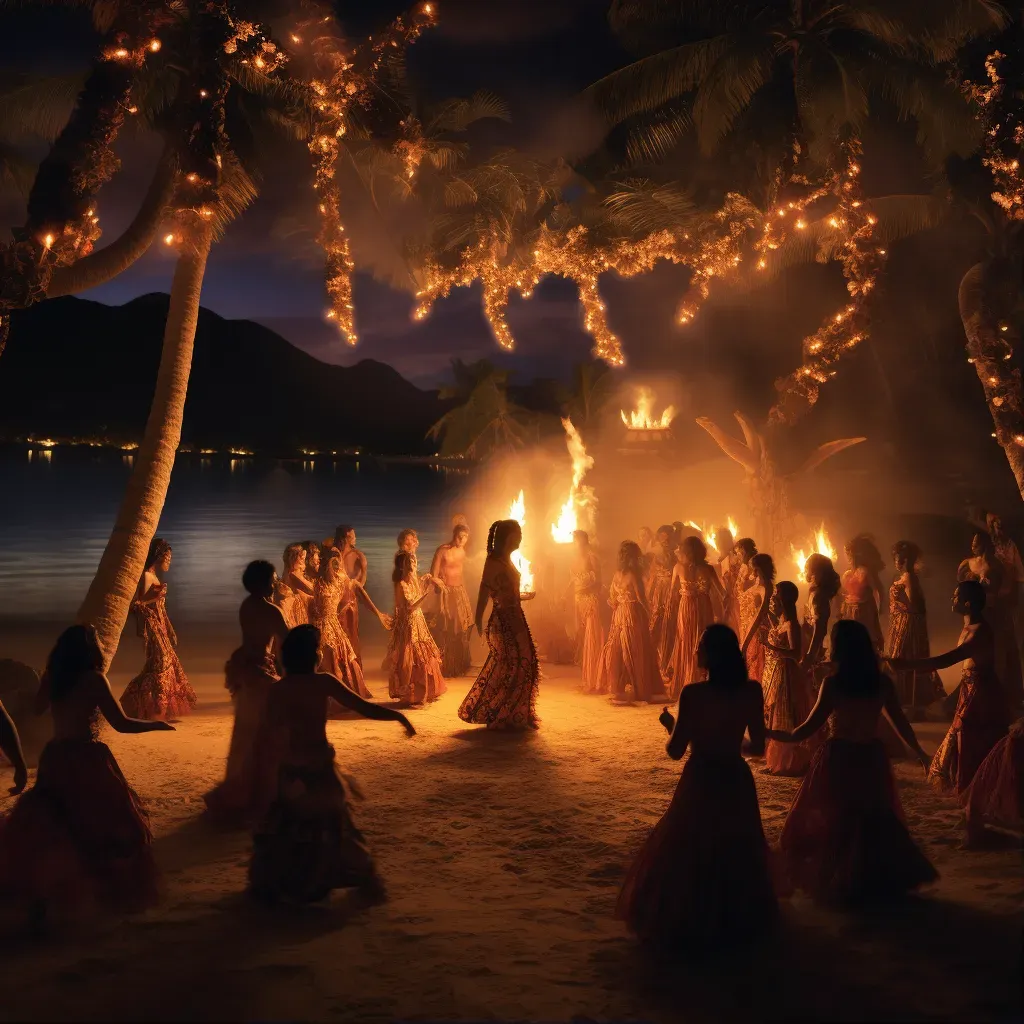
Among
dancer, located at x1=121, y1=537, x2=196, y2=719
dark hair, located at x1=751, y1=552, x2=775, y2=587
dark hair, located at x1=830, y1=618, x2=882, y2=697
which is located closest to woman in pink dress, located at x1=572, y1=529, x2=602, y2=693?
dark hair, located at x1=751, y1=552, x2=775, y2=587

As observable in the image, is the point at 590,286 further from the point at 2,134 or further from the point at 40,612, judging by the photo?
the point at 40,612

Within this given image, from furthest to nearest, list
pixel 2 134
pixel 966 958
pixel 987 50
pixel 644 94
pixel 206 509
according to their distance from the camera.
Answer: pixel 206 509 → pixel 644 94 → pixel 2 134 → pixel 987 50 → pixel 966 958

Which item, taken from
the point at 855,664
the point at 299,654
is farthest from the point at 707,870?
the point at 299,654

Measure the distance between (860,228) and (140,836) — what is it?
452 inches

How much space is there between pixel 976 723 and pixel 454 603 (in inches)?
A: 289

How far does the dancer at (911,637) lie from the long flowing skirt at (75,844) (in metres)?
8.13

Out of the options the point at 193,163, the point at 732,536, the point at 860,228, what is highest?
the point at 860,228

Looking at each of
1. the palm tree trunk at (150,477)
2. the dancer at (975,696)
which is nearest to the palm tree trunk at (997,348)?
the dancer at (975,696)

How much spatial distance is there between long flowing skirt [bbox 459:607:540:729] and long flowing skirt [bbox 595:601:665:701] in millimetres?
2136

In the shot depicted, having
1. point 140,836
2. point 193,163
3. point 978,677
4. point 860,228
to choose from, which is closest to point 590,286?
point 860,228

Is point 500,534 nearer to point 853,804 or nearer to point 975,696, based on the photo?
point 975,696

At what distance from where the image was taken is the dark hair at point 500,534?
9.62 metres

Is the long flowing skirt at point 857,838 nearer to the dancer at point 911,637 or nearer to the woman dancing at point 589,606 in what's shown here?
the dancer at point 911,637

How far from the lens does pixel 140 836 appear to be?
5.34 meters
